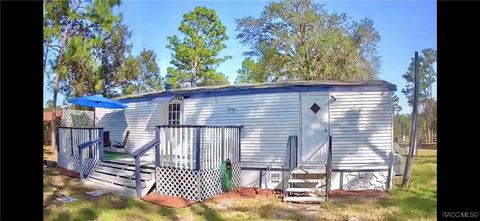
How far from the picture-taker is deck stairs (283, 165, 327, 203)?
270 centimetres

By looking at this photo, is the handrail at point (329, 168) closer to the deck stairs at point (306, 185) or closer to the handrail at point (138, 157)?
the deck stairs at point (306, 185)

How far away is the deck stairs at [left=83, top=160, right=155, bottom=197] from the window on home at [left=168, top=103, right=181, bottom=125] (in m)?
0.53

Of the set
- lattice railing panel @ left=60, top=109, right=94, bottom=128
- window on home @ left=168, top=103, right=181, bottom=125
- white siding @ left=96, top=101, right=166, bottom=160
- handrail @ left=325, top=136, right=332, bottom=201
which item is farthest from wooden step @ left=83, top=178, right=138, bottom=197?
handrail @ left=325, top=136, right=332, bottom=201

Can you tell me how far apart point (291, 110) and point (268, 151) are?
53 cm

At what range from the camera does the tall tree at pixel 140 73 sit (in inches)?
93.7

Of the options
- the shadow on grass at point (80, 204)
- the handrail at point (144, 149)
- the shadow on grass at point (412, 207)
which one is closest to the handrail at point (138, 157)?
the handrail at point (144, 149)

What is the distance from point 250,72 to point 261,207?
1.18 m

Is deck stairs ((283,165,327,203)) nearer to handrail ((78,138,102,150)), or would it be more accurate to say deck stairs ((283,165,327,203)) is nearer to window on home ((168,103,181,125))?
window on home ((168,103,181,125))

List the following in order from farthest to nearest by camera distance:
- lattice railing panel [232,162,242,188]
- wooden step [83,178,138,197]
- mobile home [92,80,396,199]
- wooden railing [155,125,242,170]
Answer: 1. lattice railing panel [232,162,242,188]
2. wooden railing [155,125,242,170]
3. mobile home [92,80,396,199]
4. wooden step [83,178,138,197]

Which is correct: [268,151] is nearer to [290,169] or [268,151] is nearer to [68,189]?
[290,169]

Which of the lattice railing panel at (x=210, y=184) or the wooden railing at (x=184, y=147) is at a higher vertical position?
the wooden railing at (x=184, y=147)

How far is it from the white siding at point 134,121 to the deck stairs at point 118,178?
19cm

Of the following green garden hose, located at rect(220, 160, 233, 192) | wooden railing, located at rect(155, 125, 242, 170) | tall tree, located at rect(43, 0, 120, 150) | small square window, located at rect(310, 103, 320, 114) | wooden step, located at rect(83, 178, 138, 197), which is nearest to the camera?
tall tree, located at rect(43, 0, 120, 150)

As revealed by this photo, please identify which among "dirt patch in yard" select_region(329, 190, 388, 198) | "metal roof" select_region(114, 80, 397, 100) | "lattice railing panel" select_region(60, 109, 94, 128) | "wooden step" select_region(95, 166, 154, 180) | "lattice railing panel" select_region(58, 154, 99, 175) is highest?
"metal roof" select_region(114, 80, 397, 100)
